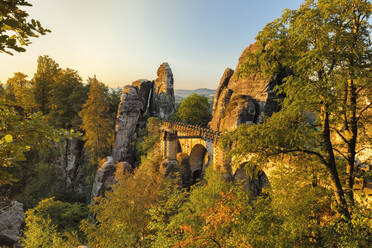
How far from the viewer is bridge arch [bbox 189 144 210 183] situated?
27.1 m

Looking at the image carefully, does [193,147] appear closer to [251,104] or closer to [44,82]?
[251,104]

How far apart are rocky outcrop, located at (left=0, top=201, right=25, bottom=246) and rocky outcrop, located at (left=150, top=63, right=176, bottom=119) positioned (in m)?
30.2

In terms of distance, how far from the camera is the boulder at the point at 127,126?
33.8 metres

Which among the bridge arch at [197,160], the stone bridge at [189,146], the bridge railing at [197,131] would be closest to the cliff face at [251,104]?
the bridge railing at [197,131]

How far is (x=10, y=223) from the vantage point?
15.5 m

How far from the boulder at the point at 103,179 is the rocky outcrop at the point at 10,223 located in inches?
399

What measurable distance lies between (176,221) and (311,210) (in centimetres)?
669

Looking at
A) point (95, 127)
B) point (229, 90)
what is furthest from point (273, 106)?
point (95, 127)

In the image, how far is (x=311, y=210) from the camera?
7359 millimetres

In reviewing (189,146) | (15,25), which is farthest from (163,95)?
(15,25)

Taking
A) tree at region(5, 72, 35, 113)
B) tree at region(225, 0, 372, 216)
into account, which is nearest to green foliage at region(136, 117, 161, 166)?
tree at region(5, 72, 35, 113)

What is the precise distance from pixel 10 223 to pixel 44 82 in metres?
27.1

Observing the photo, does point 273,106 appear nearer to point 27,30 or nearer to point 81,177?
point 27,30

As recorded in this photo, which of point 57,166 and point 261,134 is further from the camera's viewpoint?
point 57,166
